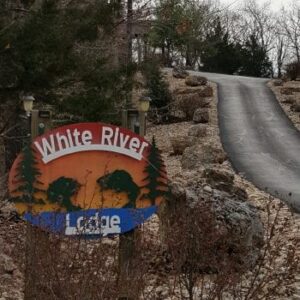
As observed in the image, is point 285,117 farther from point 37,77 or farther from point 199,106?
point 37,77

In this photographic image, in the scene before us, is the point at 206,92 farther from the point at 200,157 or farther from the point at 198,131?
the point at 200,157

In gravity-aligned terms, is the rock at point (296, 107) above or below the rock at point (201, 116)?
above

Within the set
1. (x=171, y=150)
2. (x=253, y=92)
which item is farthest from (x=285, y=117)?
(x=171, y=150)

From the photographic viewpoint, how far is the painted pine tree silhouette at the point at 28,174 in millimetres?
4617

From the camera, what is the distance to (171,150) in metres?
19.3

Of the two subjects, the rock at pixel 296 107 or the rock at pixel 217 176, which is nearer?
the rock at pixel 217 176

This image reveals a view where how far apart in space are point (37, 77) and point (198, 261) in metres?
4.75

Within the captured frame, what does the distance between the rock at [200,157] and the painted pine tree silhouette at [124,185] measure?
9306 mm

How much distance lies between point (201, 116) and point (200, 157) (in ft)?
32.5

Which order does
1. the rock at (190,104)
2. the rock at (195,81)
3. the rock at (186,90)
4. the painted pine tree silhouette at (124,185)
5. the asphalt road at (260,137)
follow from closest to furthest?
the painted pine tree silhouette at (124,185), the asphalt road at (260,137), the rock at (190,104), the rock at (186,90), the rock at (195,81)

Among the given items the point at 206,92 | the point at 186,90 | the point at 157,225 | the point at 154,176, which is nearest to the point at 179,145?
the point at 157,225

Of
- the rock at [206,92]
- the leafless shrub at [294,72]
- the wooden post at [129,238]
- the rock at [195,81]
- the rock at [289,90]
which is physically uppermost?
the leafless shrub at [294,72]

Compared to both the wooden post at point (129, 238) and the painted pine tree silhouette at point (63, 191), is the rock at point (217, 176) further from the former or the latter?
the painted pine tree silhouette at point (63, 191)

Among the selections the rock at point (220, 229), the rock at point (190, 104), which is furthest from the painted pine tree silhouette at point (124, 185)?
the rock at point (190, 104)
